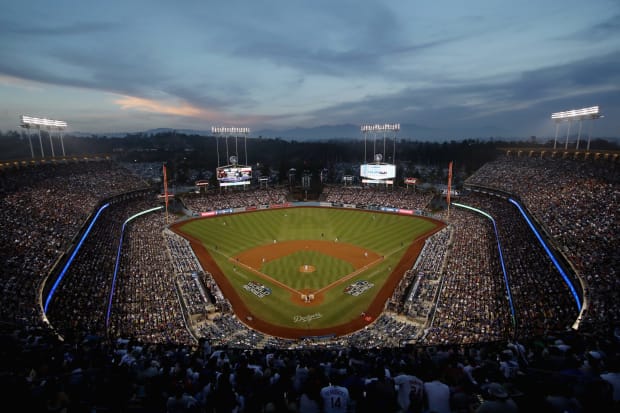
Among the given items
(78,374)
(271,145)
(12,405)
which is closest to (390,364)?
(78,374)

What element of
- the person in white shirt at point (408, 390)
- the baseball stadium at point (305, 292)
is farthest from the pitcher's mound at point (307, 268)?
the person in white shirt at point (408, 390)

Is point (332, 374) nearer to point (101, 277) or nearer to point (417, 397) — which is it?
point (417, 397)

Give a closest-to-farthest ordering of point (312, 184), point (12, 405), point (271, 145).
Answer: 1. point (12, 405)
2. point (312, 184)
3. point (271, 145)

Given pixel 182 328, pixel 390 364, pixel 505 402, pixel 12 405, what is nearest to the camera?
pixel 505 402

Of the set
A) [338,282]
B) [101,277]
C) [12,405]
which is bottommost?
[338,282]

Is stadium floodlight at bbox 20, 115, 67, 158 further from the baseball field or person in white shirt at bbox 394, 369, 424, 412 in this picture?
person in white shirt at bbox 394, 369, 424, 412

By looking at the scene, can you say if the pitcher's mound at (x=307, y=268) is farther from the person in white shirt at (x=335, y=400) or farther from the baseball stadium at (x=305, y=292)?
the person in white shirt at (x=335, y=400)

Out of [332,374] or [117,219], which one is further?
[117,219]
